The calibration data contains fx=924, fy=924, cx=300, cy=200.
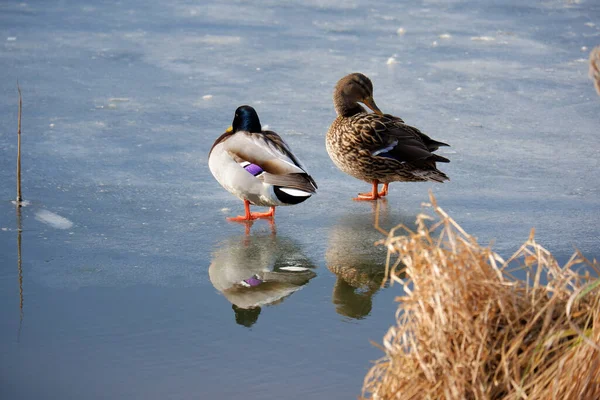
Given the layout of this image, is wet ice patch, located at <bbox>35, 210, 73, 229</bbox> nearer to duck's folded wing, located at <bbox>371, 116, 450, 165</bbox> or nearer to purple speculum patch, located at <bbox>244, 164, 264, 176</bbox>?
purple speculum patch, located at <bbox>244, 164, 264, 176</bbox>

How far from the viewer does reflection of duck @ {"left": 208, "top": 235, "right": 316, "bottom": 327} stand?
3.96 meters

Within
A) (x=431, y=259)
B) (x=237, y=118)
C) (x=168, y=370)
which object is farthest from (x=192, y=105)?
(x=431, y=259)

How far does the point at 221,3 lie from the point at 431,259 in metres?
8.65

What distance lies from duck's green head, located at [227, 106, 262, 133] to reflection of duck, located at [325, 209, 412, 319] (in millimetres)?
756

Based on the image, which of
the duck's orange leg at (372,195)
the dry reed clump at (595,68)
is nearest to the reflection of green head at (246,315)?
the dry reed clump at (595,68)

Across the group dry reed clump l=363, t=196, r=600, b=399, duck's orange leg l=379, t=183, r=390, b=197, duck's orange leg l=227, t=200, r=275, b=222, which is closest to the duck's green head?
duck's orange leg l=227, t=200, r=275, b=222

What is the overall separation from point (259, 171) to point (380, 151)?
0.91 meters

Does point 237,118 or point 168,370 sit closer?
point 168,370

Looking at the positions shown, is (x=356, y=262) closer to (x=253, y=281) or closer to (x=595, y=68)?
(x=253, y=281)

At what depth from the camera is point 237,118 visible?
17.5 feet

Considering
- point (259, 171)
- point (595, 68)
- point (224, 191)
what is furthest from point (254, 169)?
point (595, 68)

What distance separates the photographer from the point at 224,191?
5688mm

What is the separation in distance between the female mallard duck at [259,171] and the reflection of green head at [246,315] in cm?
123

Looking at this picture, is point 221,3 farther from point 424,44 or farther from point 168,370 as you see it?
point 168,370
